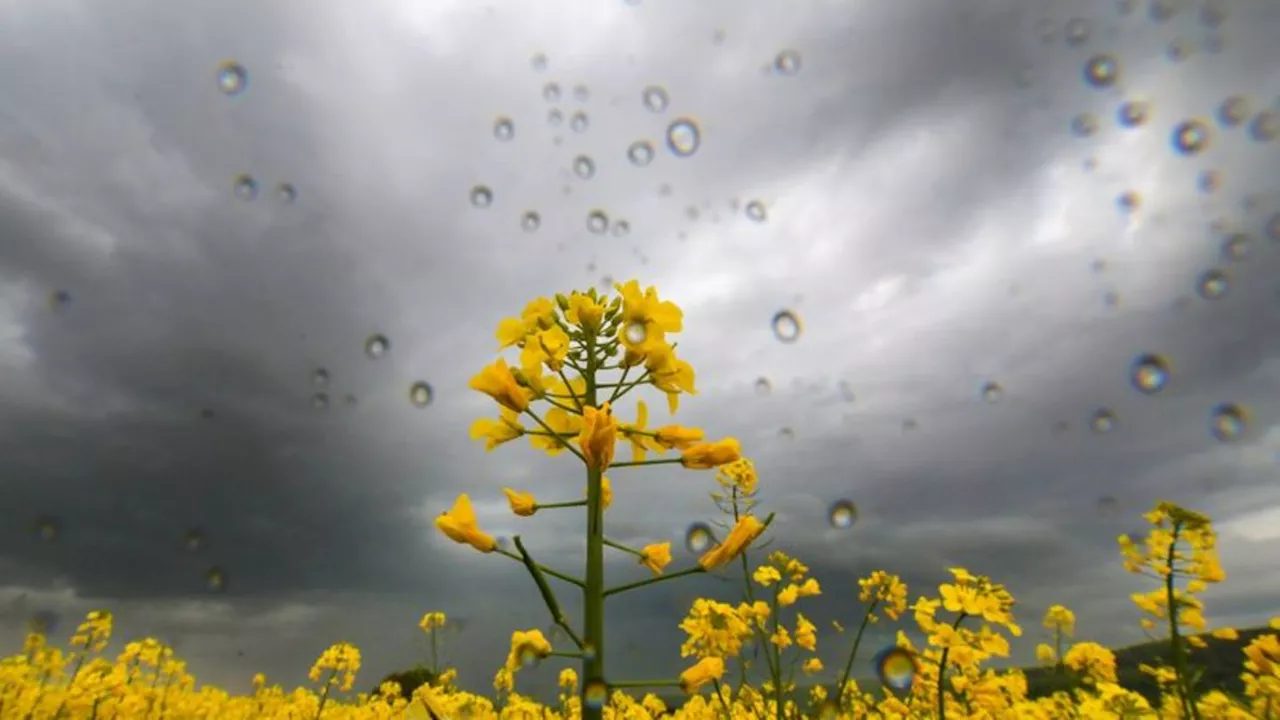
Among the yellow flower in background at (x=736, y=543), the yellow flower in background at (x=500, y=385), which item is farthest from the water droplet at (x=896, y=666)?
the yellow flower in background at (x=500, y=385)

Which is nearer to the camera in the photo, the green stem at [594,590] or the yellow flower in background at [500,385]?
the green stem at [594,590]

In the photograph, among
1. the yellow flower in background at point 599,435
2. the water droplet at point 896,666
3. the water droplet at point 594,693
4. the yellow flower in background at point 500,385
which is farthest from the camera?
the water droplet at point 896,666

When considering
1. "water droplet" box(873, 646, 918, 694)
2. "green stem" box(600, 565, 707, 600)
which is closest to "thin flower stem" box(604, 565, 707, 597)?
"green stem" box(600, 565, 707, 600)

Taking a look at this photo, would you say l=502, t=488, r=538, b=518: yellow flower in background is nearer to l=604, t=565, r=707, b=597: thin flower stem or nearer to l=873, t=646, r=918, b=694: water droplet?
l=604, t=565, r=707, b=597: thin flower stem

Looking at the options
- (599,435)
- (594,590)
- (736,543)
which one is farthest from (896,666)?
(599,435)

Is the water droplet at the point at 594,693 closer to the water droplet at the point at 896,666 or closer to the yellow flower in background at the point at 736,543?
the yellow flower in background at the point at 736,543

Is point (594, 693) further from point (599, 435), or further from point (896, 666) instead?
point (896, 666)
